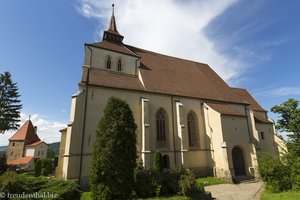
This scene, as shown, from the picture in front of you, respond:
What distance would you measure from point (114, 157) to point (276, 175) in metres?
9.71

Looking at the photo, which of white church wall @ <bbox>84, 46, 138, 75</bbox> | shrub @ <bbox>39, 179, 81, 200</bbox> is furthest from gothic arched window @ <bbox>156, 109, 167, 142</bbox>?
shrub @ <bbox>39, 179, 81, 200</bbox>

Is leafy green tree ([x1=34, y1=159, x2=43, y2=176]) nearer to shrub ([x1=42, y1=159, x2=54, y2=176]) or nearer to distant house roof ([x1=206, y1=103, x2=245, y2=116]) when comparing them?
shrub ([x1=42, y1=159, x2=54, y2=176])

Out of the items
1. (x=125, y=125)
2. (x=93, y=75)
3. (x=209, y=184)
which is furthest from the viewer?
(x=93, y=75)

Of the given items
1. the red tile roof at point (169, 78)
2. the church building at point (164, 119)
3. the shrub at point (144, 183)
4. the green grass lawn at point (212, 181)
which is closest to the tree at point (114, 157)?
the shrub at point (144, 183)

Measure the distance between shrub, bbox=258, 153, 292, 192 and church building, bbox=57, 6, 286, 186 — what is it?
4793mm

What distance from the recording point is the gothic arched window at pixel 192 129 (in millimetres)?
17447

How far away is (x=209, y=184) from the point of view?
13.7 metres

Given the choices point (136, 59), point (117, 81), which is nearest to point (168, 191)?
point (117, 81)

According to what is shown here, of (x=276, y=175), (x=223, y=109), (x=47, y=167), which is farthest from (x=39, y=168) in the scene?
(x=276, y=175)

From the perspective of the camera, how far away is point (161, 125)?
16.6 m

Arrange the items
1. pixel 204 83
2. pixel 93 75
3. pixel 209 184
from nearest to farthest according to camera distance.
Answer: pixel 209 184 → pixel 93 75 → pixel 204 83

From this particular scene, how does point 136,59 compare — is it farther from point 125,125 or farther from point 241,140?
point 241,140

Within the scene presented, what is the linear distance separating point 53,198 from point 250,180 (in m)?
16.6

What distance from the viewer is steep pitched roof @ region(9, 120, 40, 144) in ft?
120
